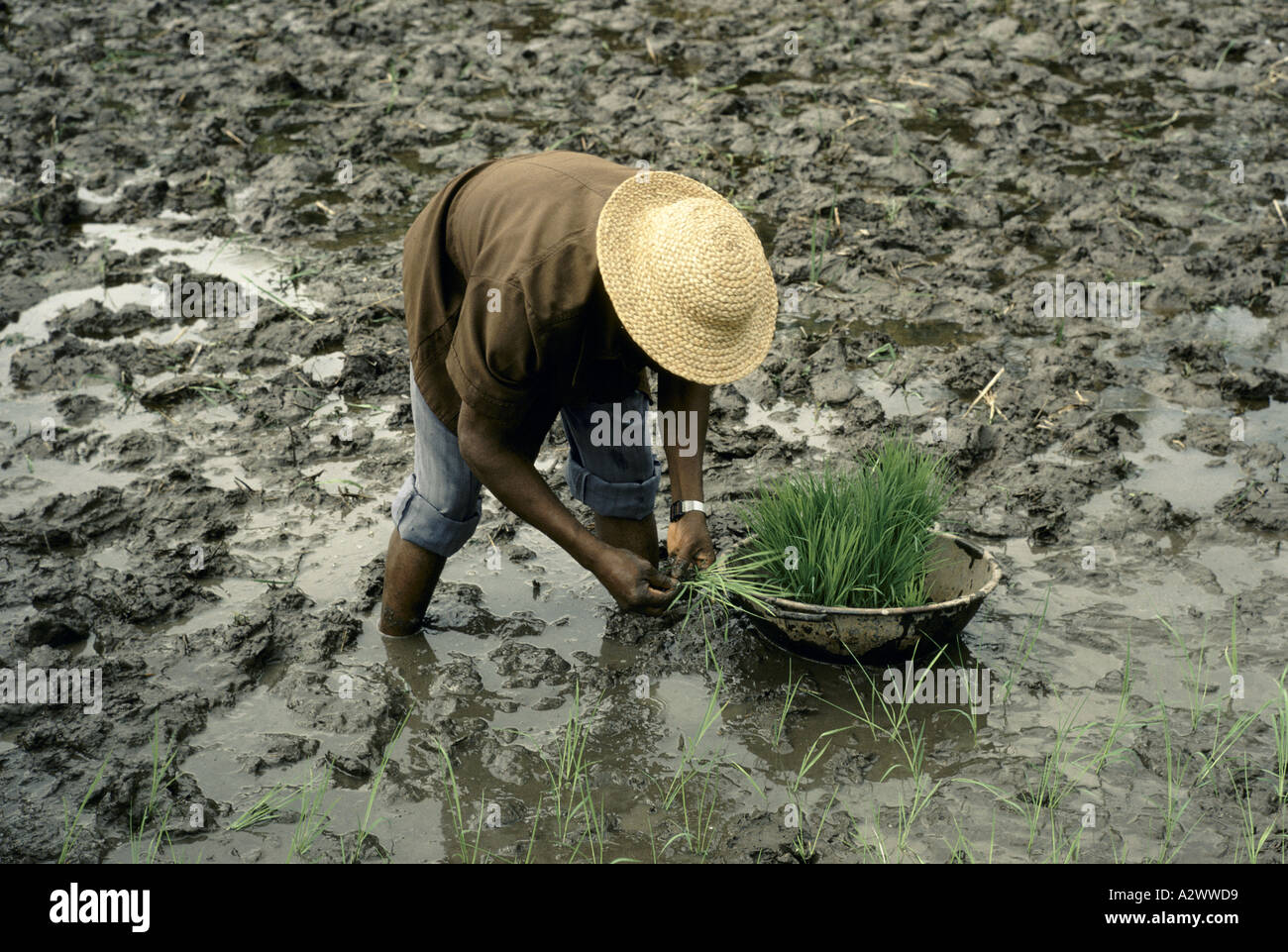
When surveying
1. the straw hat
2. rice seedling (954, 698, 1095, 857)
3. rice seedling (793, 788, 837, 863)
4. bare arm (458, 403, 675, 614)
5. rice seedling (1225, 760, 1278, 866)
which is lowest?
rice seedling (793, 788, 837, 863)

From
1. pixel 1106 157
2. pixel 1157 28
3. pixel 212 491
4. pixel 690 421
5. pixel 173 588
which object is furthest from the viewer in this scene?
pixel 1157 28

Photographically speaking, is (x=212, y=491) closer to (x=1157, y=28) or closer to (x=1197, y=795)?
(x=1197, y=795)

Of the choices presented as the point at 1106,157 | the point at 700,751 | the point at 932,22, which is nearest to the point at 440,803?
the point at 700,751

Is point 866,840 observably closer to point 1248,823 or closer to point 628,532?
point 1248,823

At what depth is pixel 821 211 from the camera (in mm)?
6262

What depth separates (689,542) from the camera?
11.0 feet

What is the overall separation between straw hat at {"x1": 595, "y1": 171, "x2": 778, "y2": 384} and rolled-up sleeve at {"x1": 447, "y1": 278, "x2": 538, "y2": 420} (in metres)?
0.22

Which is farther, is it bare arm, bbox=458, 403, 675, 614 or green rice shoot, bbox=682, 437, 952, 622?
green rice shoot, bbox=682, 437, 952, 622

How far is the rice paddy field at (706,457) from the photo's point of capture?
3213mm

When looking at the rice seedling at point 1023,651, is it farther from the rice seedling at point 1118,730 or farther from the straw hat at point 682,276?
the straw hat at point 682,276

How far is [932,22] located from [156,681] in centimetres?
708

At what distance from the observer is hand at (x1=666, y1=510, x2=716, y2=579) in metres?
3.35

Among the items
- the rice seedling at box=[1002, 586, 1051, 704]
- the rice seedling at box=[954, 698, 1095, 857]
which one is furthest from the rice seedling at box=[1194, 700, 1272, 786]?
the rice seedling at box=[1002, 586, 1051, 704]

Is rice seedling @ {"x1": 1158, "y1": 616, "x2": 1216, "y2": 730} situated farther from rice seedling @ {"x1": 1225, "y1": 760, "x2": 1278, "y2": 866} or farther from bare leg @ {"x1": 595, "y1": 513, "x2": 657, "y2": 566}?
bare leg @ {"x1": 595, "y1": 513, "x2": 657, "y2": 566}
